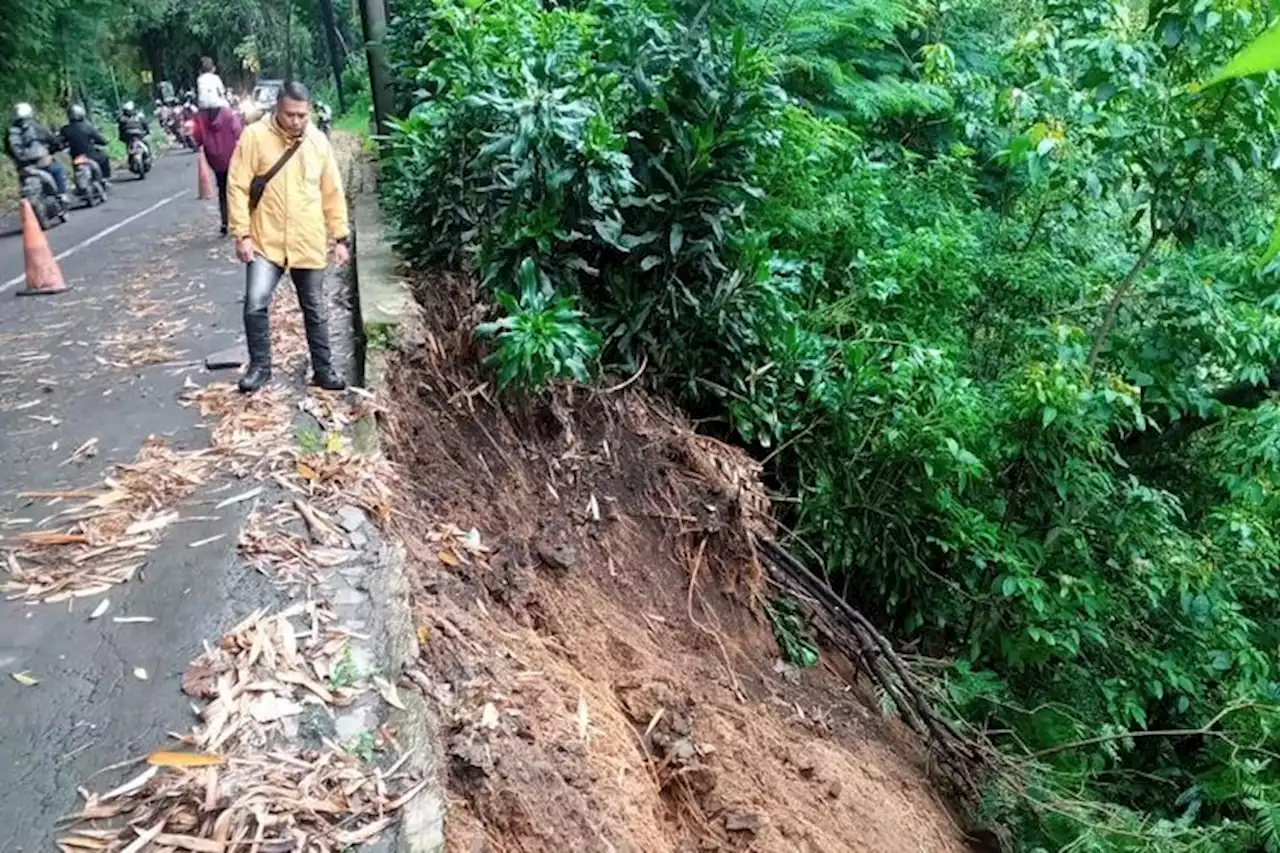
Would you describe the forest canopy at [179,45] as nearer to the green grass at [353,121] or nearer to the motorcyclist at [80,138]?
the green grass at [353,121]

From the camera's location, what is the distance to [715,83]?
21.7 feet

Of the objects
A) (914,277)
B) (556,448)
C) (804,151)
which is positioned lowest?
(556,448)

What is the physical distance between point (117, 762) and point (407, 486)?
2.12 m

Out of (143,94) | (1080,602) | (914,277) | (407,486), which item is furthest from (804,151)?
(143,94)

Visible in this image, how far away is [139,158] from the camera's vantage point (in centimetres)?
2138

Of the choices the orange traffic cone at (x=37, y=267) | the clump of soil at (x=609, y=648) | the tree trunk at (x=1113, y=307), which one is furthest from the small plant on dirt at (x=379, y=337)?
the orange traffic cone at (x=37, y=267)

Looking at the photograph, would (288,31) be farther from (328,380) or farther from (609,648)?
(609,648)

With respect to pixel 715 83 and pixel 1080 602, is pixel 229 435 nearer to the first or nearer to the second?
pixel 715 83

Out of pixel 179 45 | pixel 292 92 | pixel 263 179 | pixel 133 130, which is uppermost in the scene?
pixel 292 92

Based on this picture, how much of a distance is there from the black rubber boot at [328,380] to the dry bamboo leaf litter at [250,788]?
2.67 meters

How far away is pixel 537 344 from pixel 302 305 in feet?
5.20

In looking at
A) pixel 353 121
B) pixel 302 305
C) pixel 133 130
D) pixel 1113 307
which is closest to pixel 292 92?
pixel 302 305

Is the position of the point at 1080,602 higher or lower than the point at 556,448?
lower

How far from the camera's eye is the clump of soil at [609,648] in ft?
12.4
